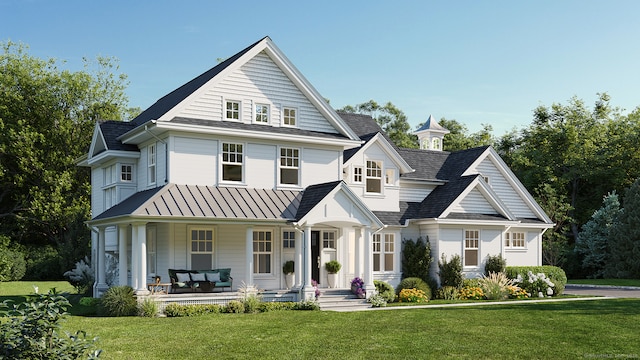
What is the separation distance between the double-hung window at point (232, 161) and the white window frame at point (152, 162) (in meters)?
2.57

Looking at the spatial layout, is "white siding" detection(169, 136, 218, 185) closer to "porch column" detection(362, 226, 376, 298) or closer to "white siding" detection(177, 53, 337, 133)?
"white siding" detection(177, 53, 337, 133)

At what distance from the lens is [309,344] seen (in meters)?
15.3

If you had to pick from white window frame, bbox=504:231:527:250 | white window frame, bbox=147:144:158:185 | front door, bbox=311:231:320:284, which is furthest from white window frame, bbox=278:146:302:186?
white window frame, bbox=504:231:527:250

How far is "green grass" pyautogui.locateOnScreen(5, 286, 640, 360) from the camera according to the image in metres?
14.3

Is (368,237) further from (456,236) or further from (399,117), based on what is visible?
(399,117)

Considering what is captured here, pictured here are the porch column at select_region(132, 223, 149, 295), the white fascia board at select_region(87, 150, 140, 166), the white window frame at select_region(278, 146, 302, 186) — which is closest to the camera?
the porch column at select_region(132, 223, 149, 295)

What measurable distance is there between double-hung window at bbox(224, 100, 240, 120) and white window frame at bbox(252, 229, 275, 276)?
4406 mm

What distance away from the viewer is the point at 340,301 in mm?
24625

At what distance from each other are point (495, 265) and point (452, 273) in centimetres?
245

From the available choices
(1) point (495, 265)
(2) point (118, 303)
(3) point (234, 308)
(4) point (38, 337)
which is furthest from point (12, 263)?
(4) point (38, 337)

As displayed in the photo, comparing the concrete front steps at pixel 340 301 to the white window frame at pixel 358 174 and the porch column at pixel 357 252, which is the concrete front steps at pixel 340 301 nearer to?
the porch column at pixel 357 252

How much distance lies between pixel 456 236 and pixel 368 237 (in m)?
5.85

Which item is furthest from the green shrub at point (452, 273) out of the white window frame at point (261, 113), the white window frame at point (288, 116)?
the white window frame at point (261, 113)

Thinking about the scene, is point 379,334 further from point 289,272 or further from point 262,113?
point 262,113
